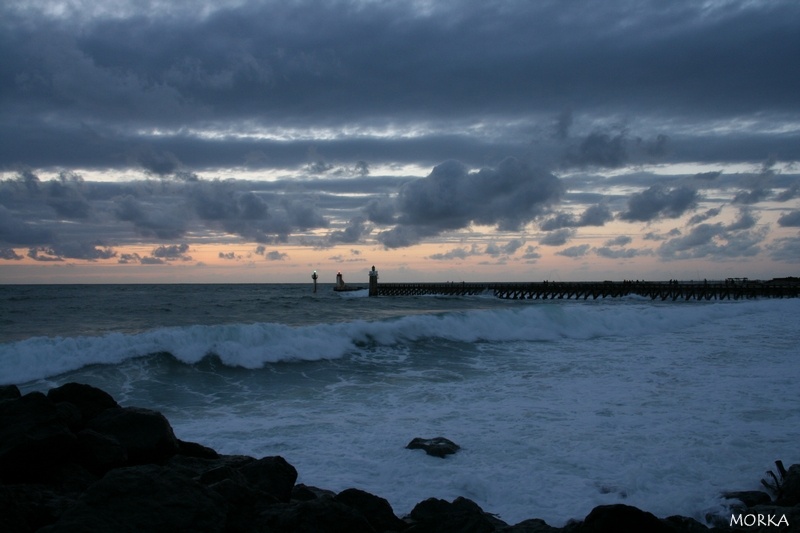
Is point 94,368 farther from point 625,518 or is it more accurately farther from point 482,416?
point 625,518

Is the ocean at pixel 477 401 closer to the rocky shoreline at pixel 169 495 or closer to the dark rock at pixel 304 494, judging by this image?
the dark rock at pixel 304 494

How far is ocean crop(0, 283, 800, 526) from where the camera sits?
732 cm

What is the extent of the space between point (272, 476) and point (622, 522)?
3.38 meters

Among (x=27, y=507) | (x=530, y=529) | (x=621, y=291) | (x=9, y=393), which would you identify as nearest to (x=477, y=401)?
(x=530, y=529)

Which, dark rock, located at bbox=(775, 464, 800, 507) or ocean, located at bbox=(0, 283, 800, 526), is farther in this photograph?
ocean, located at bbox=(0, 283, 800, 526)

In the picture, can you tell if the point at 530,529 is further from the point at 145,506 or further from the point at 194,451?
the point at 194,451

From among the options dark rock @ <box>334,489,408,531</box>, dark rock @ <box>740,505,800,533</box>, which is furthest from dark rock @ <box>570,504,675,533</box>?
dark rock @ <box>334,489,408,531</box>

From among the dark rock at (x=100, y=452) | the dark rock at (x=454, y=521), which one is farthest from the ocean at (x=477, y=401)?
the dark rock at (x=100, y=452)

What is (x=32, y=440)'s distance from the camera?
5727 mm

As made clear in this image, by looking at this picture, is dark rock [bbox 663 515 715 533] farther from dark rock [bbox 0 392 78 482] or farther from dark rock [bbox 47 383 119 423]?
dark rock [bbox 47 383 119 423]

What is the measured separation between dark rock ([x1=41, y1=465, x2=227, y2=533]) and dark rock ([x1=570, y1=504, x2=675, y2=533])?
2.95 m

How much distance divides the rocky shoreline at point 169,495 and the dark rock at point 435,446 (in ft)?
7.45

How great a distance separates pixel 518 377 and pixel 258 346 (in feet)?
30.0

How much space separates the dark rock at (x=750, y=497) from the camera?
6312 mm
